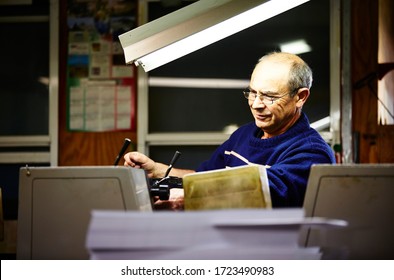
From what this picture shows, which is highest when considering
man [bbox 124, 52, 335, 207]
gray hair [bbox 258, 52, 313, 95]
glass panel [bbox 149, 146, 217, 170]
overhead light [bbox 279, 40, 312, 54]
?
overhead light [bbox 279, 40, 312, 54]

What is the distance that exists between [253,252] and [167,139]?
2621mm

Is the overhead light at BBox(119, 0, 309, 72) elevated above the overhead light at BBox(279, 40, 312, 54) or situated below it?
below

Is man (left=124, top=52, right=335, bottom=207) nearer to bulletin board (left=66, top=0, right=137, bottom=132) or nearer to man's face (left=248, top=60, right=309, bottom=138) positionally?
man's face (left=248, top=60, right=309, bottom=138)

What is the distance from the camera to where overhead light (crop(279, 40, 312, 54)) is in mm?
3201

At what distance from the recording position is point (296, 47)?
3215mm

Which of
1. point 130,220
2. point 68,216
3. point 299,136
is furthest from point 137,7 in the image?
point 130,220

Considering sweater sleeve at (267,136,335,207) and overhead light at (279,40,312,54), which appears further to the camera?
overhead light at (279,40,312,54)

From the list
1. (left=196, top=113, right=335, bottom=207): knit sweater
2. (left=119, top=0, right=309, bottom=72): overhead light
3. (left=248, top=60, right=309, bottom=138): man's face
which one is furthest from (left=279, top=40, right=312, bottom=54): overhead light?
(left=119, top=0, right=309, bottom=72): overhead light

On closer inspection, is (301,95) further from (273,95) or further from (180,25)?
(180,25)

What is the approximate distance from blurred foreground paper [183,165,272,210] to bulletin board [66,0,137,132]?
2.18m

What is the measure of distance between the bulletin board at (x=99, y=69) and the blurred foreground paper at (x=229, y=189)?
2.18m

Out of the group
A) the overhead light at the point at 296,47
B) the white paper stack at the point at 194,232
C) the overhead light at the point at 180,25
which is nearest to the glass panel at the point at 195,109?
the overhead light at the point at 296,47

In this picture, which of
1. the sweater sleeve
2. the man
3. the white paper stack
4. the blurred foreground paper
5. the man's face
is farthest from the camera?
the man's face

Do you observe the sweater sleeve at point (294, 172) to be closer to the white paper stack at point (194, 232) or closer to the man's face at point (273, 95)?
the man's face at point (273, 95)
